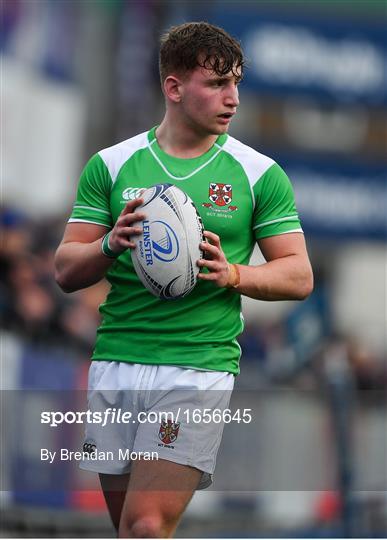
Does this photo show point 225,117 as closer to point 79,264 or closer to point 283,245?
point 283,245

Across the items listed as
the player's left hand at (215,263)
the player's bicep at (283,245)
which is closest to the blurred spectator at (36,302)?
the player's bicep at (283,245)

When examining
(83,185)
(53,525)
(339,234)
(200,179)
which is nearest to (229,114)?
(200,179)

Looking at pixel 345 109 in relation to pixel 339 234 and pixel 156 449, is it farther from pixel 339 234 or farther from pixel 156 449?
pixel 156 449

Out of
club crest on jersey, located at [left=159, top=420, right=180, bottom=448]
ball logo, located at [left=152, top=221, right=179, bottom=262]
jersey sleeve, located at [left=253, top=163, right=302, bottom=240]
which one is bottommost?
club crest on jersey, located at [left=159, top=420, right=180, bottom=448]

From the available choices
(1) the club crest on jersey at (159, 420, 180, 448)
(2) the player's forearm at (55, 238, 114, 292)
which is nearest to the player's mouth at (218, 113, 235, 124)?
→ (2) the player's forearm at (55, 238, 114, 292)

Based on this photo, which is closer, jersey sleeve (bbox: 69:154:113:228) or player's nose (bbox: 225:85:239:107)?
player's nose (bbox: 225:85:239:107)

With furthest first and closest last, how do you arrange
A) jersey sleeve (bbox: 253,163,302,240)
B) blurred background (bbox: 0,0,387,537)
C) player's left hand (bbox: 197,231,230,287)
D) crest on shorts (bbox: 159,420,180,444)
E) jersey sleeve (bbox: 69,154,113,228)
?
blurred background (bbox: 0,0,387,537), jersey sleeve (bbox: 69,154,113,228), jersey sleeve (bbox: 253,163,302,240), crest on shorts (bbox: 159,420,180,444), player's left hand (bbox: 197,231,230,287)

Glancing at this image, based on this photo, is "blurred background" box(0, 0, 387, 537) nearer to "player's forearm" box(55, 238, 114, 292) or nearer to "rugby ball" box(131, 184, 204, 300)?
"player's forearm" box(55, 238, 114, 292)

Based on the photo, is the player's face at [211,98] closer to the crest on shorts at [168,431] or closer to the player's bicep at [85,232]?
the player's bicep at [85,232]

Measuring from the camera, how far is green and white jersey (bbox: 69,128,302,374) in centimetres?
516

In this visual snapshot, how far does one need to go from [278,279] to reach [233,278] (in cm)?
23

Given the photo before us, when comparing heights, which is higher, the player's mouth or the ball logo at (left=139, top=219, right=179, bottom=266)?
the player's mouth

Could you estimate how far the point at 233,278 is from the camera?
16.4ft

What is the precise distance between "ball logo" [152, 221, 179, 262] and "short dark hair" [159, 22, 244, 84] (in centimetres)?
67
